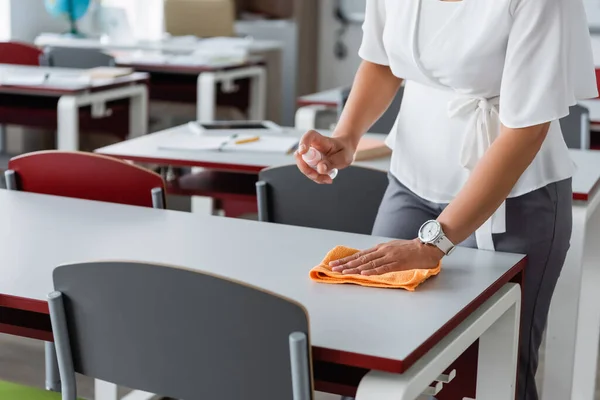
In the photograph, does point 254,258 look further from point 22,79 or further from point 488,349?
point 22,79

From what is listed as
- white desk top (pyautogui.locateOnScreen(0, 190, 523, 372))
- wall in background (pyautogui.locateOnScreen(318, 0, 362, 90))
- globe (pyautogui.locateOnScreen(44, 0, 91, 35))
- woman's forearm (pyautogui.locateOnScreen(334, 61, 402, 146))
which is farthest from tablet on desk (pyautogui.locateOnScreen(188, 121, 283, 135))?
wall in background (pyautogui.locateOnScreen(318, 0, 362, 90))

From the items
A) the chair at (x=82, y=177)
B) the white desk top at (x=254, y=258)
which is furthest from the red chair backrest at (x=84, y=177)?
the white desk top at (x=254, y=258)

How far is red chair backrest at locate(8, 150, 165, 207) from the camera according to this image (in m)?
2.24

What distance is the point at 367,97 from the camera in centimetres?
205

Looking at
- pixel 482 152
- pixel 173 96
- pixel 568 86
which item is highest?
pixel 568 86

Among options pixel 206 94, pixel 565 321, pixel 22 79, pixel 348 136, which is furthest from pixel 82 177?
pixel 206 94

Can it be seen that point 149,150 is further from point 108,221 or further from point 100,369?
point 100,369

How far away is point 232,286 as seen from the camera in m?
1.29

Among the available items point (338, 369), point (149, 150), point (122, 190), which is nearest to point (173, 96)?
point (149, 150)

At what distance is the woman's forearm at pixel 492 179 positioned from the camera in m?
1.67

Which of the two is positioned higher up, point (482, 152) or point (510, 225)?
point (482, 152)

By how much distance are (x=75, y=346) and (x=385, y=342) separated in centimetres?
48

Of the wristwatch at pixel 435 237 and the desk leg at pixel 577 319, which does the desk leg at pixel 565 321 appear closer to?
the desk leg at pixel 577 319

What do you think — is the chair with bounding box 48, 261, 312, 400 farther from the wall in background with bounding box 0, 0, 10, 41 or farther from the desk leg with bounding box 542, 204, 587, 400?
the wall in background with bounding box 0, 0, 10, 41
